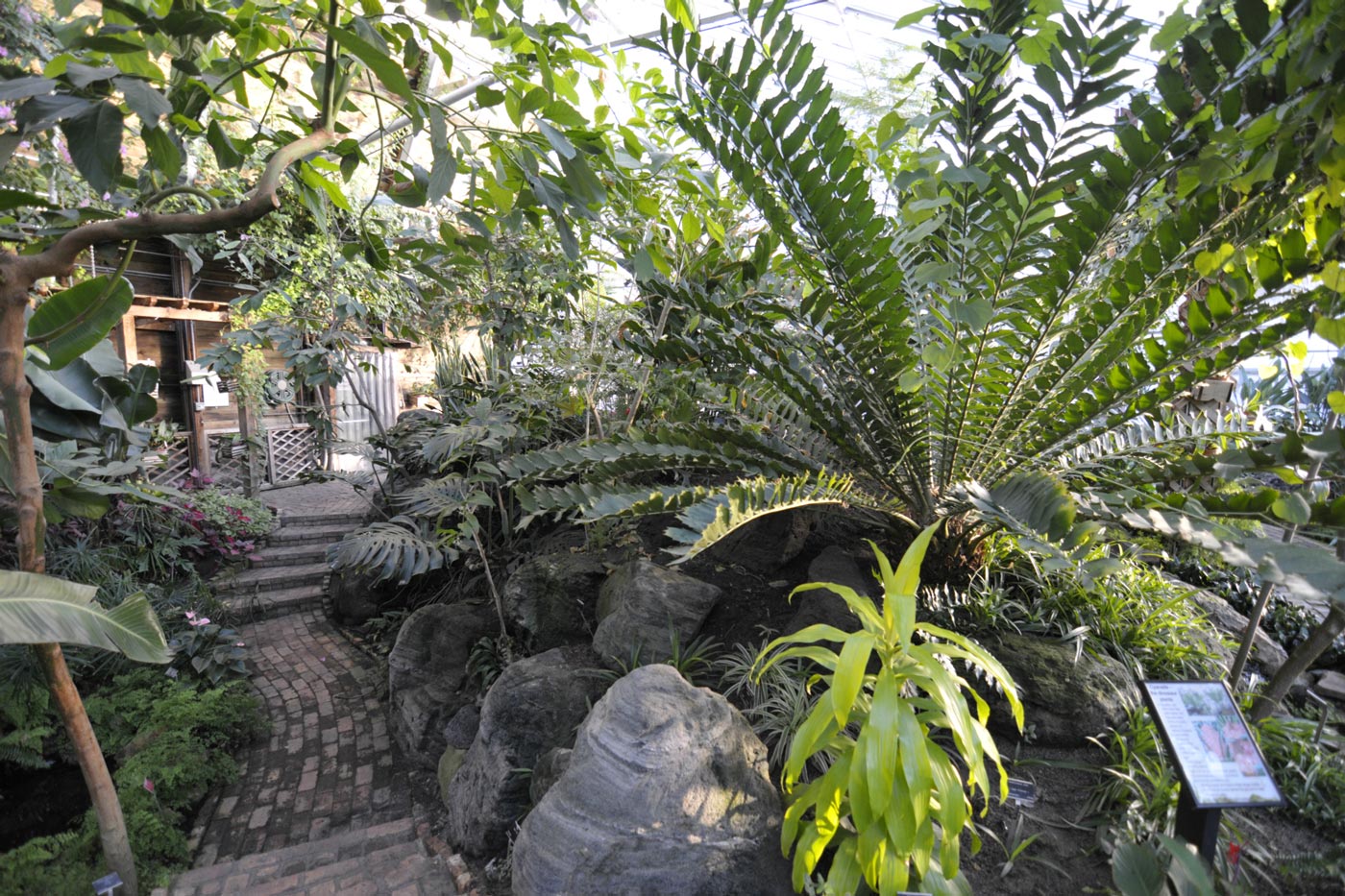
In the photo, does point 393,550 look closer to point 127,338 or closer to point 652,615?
point 652,615

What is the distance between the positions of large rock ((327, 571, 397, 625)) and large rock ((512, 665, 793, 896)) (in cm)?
360

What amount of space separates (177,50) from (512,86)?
70 centimetres

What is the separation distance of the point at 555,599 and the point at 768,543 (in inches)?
40.0

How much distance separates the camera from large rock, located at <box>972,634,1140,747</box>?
191 centimetres

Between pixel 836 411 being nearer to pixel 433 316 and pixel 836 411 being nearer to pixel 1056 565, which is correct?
pixel 1056 565

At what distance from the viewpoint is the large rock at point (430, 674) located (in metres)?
3.11

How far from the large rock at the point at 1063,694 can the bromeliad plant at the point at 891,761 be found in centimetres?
60

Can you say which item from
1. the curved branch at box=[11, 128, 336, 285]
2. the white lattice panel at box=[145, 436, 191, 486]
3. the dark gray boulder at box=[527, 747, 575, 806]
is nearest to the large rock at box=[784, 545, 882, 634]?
the dark gray boulder at box=[527, 747, 575, 806]

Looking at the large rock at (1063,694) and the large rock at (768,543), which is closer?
the large rock at (1063,694)

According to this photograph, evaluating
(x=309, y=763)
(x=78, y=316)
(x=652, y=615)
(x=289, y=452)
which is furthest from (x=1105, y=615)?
(x=289, y=452)

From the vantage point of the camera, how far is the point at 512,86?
1302 mm

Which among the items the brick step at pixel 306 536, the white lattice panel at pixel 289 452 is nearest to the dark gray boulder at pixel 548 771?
the brick step at pixel 306 536

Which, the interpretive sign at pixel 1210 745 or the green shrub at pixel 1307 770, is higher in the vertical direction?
the interpretive sign at pixel 1210 745

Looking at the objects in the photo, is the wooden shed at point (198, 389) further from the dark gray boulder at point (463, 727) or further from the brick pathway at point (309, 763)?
the dark gray boulder at point (463, 727)
